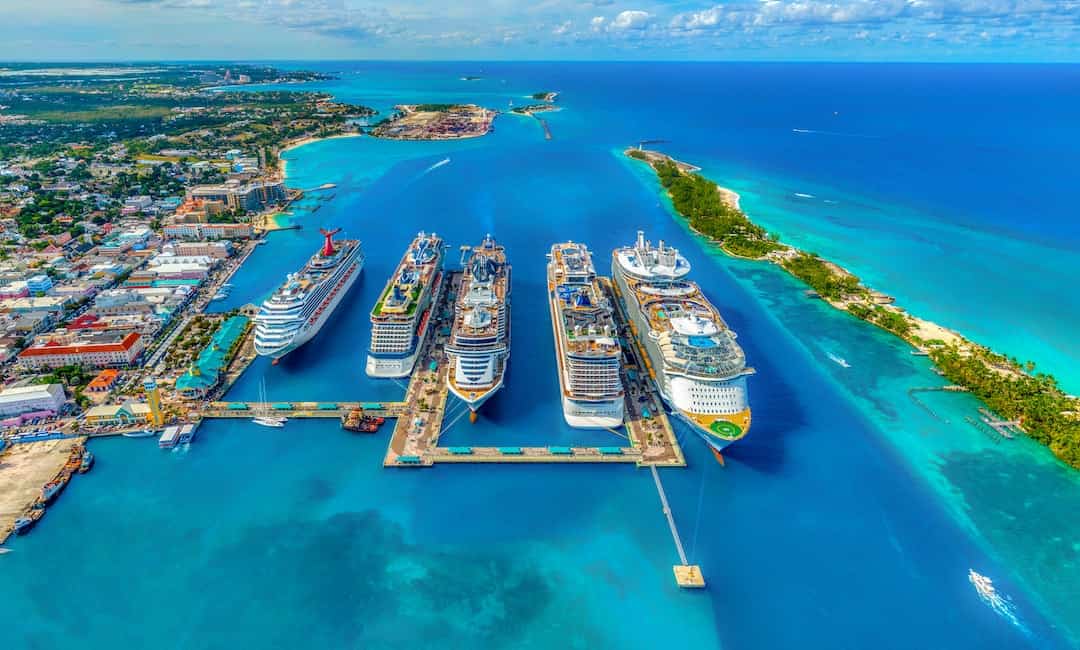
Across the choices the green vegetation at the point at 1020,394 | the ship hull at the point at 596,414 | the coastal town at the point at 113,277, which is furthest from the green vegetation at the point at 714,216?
the coastal town at the point at 113,277

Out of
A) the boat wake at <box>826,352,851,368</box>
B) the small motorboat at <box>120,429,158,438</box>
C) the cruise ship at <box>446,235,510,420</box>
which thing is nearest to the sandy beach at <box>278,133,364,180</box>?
the cruise ship at <box>446,235,510,420</box>

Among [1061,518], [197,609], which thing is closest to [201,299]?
[197,609]

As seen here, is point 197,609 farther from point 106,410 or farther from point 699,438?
point 699,438

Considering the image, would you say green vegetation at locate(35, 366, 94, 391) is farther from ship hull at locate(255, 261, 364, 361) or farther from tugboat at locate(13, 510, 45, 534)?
tugboat at locate(13, 510, 45, 534)

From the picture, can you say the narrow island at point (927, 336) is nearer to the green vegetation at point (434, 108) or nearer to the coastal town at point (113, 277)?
the coastal town at point (113, 277)

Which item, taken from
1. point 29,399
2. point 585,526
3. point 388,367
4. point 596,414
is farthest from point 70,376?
point 585,526

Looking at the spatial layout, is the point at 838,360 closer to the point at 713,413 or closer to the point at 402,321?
the point at 713,413
